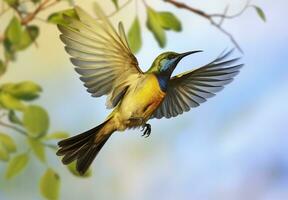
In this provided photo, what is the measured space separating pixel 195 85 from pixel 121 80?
144 millimetres

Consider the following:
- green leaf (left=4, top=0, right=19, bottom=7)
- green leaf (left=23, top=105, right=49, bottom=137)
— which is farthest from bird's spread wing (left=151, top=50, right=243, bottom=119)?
green leaf (left=4, top=0, right=19, bottom=7)

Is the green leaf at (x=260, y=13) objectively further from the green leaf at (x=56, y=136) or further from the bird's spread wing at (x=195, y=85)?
the green leaf at (x=56, y=136)

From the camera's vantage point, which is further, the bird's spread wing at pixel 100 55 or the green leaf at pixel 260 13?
the green leaf at pixel 260 13

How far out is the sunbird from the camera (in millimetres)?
984

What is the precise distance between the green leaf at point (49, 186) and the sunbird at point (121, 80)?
1.6 inches

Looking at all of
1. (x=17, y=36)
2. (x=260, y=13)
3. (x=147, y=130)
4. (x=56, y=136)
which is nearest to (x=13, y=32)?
(x=17, y=36)

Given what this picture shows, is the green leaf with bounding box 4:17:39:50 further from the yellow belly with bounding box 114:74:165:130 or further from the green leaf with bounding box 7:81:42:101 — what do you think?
the yellow belly with bounding box 114:74:165:130

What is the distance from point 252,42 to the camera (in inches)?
43.6

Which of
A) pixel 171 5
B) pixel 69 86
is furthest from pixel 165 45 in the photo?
pixel 69 86

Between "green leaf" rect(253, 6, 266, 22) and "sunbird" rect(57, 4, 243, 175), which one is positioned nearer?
"sunbird" rect(57, 4, 243, 175)

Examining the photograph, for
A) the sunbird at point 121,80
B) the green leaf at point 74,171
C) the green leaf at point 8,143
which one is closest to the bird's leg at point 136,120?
the sunbird at point 121,80

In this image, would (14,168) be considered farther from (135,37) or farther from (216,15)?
(216,15)

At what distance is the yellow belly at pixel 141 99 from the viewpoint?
103 centimetres

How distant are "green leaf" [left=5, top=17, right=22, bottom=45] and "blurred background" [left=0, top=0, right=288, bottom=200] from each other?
0.01 metres
